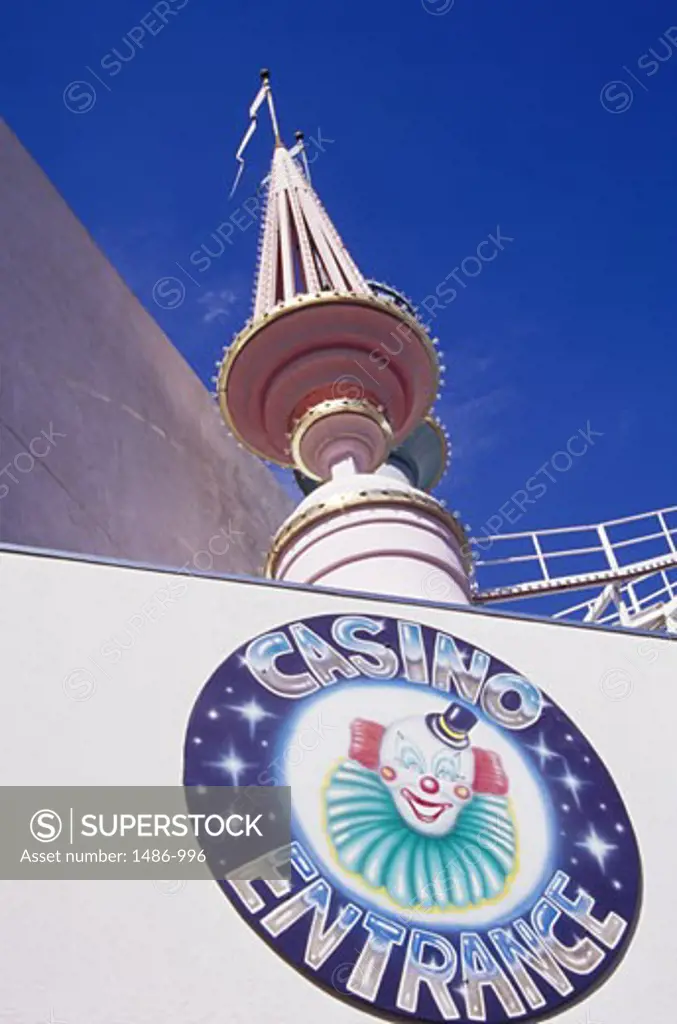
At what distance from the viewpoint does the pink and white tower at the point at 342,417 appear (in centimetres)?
697

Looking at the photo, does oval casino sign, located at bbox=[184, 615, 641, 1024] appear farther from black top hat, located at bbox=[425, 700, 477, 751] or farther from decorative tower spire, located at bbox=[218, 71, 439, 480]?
decorative tower spire, located at bbox=[218, 71, 439, 480]

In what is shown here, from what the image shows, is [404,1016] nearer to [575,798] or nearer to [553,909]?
[553,909]

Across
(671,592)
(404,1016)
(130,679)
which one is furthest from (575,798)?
Result: (671,592)

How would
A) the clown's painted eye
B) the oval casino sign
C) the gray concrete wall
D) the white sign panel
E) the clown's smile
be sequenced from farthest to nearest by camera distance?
the gray concrete wall
the clown's painted eye
the clown's smile
the oval casino sign
the white sign panel

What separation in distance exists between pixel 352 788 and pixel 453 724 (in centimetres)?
68

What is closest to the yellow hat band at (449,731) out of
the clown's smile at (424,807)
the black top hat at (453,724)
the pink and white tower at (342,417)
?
the black top hat at (453,724)

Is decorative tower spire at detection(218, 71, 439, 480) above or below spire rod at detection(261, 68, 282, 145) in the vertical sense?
below

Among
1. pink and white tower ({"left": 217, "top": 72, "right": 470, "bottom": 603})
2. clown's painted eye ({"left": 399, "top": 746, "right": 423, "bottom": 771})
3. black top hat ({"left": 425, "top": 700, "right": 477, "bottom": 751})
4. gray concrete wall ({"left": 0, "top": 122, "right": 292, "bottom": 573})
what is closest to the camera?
clown's painted eye ({"left": 399, "top": 746, "right": 423, "bottom": 771})

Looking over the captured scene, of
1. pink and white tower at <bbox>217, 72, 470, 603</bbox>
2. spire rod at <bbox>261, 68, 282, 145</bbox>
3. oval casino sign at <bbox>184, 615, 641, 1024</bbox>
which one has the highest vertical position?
spire rod at <bbox>261, 68, 282, 145</bbox>

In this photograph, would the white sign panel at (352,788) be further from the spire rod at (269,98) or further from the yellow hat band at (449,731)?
the spire rod at (269,98)

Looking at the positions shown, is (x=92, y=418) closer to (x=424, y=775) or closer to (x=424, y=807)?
(x=424, y=775)

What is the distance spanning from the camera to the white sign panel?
154 inches

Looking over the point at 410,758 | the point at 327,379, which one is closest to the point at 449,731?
the point at 410,758

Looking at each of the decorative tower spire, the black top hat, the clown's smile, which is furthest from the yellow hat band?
the decorative tower spire
